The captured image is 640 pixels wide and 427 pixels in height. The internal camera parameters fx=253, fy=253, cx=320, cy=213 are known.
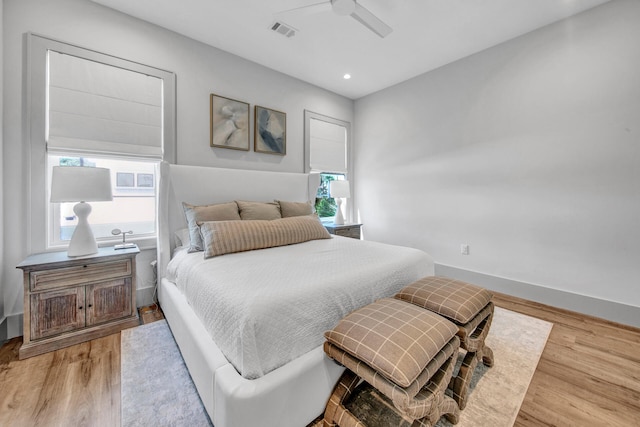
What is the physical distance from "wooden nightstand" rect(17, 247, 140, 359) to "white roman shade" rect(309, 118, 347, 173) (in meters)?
2.71

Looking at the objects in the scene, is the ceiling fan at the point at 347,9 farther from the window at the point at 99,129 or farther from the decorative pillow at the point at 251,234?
the decorative pillow at the point at 251,234

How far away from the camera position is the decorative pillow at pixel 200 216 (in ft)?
7.24

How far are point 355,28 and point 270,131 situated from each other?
1.54 m

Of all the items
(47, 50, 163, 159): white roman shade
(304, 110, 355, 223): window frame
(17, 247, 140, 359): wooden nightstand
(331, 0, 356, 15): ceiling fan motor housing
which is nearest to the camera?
(17, 247, 140, 359): wooden nightstand

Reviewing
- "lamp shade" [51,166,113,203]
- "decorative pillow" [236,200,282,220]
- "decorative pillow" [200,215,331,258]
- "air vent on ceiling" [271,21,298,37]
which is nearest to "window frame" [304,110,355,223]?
"air vent on ceiling" [271,21,298,37]

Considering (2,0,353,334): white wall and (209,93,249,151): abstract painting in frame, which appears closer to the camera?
(2,0,353,334): white wall

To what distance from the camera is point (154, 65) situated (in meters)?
2.59

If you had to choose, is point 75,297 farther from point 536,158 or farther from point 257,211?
point 536,158

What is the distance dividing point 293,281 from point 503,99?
10.6ft

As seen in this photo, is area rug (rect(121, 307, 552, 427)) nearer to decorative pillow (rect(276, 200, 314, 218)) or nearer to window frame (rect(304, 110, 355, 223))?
decorative pillow (rect(276, 200, 314, 218))

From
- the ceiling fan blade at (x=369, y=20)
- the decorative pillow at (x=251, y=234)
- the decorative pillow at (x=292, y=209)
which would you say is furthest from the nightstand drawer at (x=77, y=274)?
the ceiling fan blade at (x=369, y=20)

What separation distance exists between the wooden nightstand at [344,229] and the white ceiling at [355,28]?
7.19ft

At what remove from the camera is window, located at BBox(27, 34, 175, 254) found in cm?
211

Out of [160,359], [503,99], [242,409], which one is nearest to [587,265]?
[503,99]
